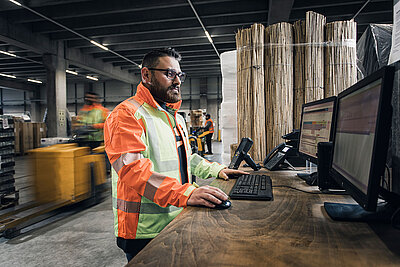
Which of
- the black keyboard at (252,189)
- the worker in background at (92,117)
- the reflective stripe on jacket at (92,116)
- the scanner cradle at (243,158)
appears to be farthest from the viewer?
the reflective stripe on jacket at (92,116)

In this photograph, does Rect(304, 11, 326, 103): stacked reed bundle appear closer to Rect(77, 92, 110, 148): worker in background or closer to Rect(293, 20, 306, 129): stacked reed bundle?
Rect(293, 20, 306, 129): stacked reed bundle

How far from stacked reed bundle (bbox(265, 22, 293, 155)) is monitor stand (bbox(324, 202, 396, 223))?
1896mm

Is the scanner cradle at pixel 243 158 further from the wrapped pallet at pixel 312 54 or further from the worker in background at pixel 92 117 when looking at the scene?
the worker in background at pixel 92 117

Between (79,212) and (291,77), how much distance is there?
13.2ft

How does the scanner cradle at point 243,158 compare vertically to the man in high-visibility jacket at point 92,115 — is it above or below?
below

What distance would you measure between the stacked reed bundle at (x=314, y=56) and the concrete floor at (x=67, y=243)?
2.84 metres

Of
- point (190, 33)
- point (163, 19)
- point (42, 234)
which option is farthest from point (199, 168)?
point (190, 33)

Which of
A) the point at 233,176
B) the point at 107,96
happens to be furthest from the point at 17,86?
the point at 233,176

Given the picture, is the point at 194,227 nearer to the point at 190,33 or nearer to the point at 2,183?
the point at 2,183

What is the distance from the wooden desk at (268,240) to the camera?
831 millimetres

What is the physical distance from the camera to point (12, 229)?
3680mm

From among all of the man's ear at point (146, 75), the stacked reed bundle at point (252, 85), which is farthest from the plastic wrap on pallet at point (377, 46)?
the man's ear at point (146, 75)

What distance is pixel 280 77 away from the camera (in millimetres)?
3104

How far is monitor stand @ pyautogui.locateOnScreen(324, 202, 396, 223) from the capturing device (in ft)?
3.78
